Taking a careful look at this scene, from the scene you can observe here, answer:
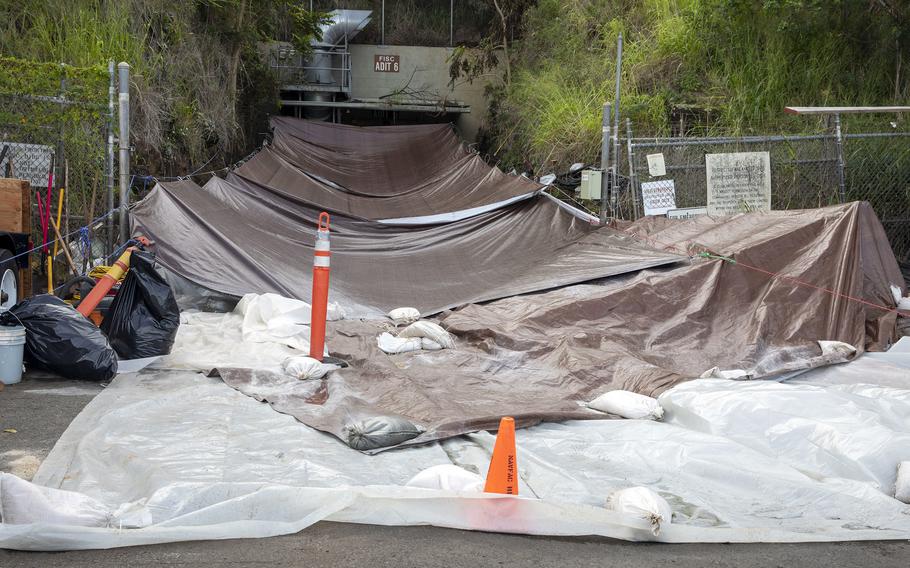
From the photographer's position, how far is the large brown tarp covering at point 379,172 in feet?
33.4

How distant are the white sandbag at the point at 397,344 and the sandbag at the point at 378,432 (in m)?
1.92

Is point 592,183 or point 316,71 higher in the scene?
point 316,71

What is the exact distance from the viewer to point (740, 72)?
11.1m

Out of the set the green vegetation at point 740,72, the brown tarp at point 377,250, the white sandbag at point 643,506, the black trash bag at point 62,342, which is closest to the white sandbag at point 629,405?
the white sandbag at point 643,506

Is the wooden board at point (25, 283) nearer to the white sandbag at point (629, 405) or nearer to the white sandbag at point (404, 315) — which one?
the white sandbag at point (404, 315)

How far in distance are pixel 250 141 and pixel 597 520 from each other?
13.5m

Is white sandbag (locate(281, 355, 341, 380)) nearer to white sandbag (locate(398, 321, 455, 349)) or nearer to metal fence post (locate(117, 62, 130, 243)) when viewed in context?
white sandbag (locate(398, 321, 455, 349))

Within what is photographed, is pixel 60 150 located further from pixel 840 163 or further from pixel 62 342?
pixel 840 163

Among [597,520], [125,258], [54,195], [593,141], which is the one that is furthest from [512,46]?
[597,520]

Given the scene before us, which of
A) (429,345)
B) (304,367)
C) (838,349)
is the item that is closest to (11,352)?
(304,367)

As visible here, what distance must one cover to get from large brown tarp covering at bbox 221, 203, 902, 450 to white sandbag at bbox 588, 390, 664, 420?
0.81 feet

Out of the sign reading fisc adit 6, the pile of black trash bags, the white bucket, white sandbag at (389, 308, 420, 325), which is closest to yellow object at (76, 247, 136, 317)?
the pile of black trash bags

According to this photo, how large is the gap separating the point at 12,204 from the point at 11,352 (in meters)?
1.92

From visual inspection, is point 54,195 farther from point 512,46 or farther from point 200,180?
point 512,46
